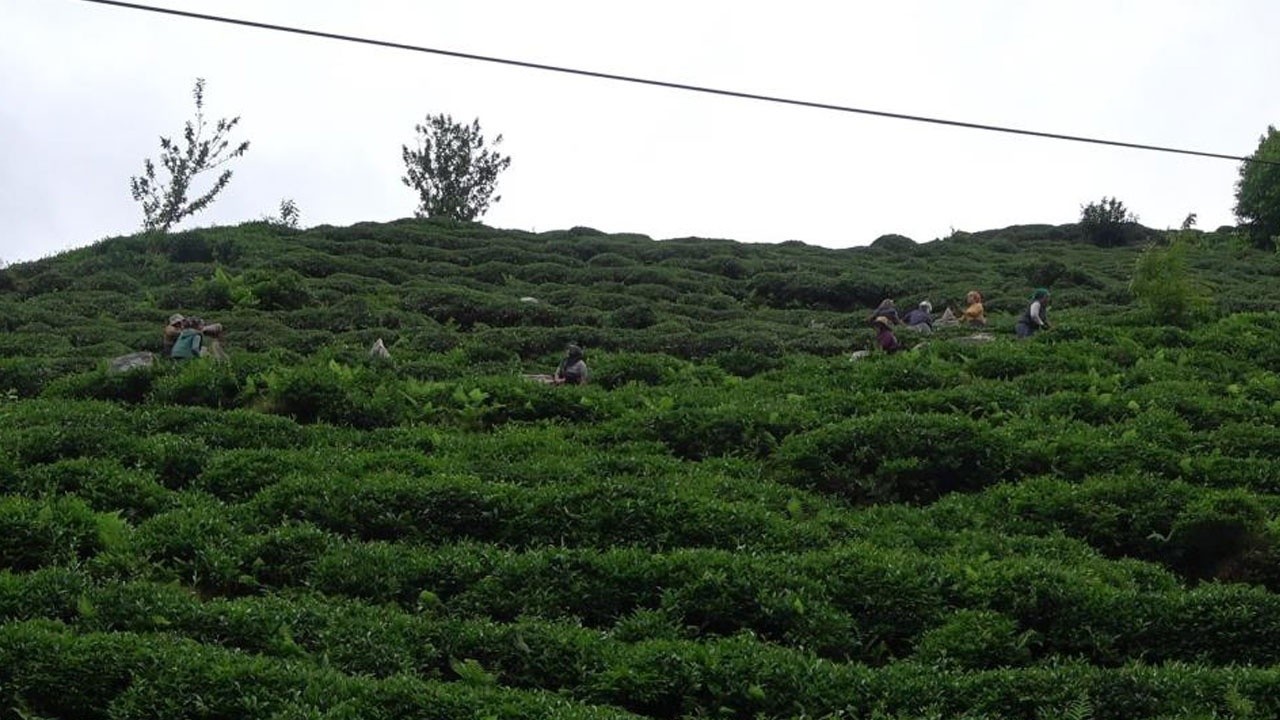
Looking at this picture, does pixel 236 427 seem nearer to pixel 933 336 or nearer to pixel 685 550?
pixel 685 550

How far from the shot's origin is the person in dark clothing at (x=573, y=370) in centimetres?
2372

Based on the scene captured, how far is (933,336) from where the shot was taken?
2809cm

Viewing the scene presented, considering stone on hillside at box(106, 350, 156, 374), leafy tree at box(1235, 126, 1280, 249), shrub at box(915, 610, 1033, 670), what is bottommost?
shrub at box(915, 610, 1033, 670)

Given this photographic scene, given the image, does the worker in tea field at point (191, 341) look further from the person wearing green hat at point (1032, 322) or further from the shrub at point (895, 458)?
the person wearing green hat at point (1032, 322)

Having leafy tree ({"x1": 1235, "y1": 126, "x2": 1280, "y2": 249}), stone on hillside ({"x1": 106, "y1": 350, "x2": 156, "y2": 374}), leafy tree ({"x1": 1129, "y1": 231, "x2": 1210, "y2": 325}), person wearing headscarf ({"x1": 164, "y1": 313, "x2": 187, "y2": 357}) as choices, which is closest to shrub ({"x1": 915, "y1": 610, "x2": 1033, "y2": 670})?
stone on hillside ({"x1": 106, "y1": 350, "x2": 156, "y2": 374})

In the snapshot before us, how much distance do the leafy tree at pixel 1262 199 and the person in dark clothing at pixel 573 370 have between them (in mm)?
30056

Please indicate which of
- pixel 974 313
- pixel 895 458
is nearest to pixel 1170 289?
pixel 974 313

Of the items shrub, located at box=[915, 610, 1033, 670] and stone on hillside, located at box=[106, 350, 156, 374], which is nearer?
shrub, located at box=[915, 610, 1033, 670]

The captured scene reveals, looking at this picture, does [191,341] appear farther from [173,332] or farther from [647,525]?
[647,525]

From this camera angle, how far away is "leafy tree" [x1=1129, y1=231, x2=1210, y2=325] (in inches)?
1092

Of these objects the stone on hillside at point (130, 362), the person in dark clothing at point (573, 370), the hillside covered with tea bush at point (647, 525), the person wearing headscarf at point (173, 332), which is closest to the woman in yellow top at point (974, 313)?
the hillside covered with tea bush at point (647, 525)

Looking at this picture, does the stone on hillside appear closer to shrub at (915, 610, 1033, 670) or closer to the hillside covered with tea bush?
the hillside covered with tea bush

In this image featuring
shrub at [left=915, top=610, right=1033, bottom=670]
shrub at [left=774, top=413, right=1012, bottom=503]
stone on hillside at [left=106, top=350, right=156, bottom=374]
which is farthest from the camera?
stone on hillside at [left=106, top=350, right=156, bottom=374]

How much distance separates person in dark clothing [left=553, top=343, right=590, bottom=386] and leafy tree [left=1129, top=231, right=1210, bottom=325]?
35.7 feet
